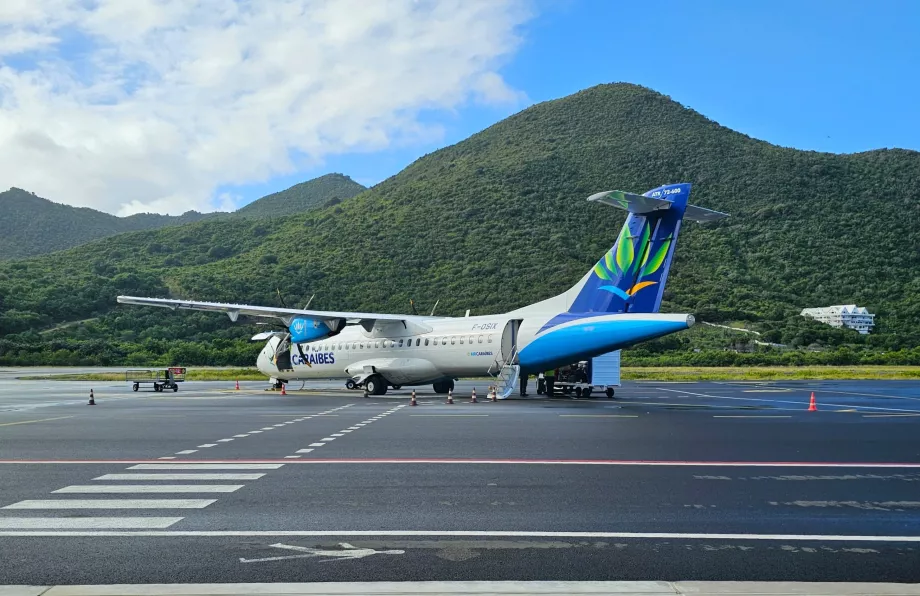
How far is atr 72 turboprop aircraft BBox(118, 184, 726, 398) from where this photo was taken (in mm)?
23812

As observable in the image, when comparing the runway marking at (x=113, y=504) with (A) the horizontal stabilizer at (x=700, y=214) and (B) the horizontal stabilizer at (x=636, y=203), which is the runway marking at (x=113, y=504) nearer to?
(B) the horizontal stabilizer at (x=636, y=203)

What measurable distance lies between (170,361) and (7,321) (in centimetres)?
2265

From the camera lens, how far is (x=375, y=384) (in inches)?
1257

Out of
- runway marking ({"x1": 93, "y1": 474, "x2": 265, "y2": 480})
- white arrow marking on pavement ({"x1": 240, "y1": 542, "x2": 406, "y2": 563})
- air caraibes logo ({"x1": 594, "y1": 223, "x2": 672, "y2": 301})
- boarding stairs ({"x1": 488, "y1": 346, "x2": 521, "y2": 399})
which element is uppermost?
air caraibes logo ({"x1": 594, "y1": 223, "x2": 672, "y2": 301})

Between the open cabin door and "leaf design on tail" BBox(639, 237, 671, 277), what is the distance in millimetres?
4799

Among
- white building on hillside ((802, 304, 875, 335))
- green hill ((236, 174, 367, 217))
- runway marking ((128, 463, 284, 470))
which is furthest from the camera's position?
green hill ((236, 174, 367, 217))

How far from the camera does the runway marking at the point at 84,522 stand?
23.3ft

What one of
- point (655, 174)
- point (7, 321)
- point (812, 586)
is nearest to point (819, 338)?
point (655, 174)

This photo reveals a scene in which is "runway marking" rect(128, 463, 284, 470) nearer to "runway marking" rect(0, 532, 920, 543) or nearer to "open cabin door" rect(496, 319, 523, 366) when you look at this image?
"runway marking" rect(0, 532, 920, 543)

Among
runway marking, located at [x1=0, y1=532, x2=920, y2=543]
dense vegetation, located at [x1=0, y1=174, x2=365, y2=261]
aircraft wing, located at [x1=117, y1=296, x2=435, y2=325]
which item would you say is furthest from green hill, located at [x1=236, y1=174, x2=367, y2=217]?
runway marking, located at [x1=0, y1=532, x2=920, y2=543]

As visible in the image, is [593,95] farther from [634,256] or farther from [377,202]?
[634,256]

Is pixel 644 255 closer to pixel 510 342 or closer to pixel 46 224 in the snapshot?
pixel 510 342

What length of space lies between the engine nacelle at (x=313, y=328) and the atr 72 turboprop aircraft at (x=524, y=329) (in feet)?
0.14

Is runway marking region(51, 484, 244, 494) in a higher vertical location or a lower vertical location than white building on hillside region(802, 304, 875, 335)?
lower
